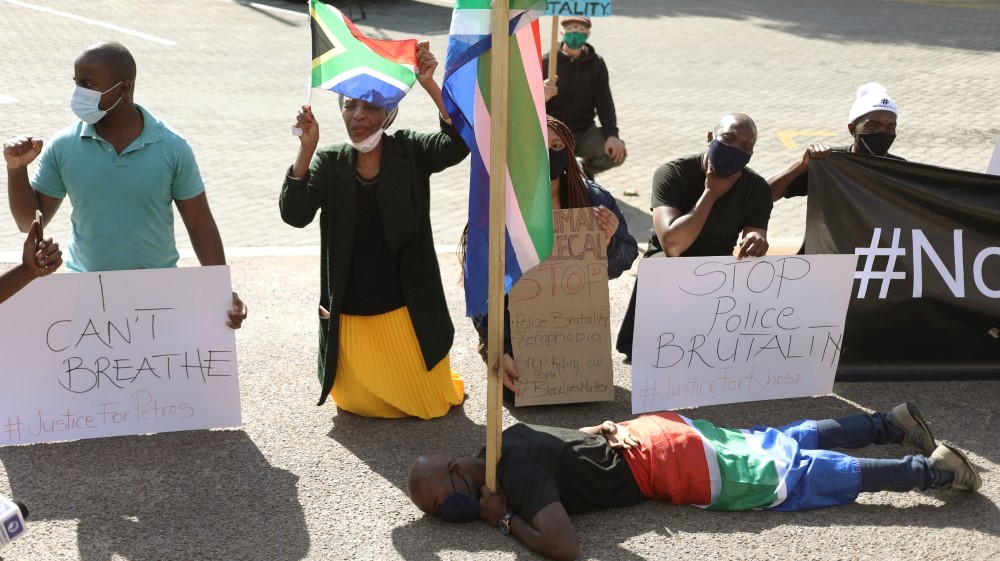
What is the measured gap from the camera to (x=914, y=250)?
5.87 metres

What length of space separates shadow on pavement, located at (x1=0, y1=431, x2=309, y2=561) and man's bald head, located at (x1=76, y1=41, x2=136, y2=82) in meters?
1.77

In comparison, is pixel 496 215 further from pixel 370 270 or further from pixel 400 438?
pixel 400 438

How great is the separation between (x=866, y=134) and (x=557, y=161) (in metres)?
1.94

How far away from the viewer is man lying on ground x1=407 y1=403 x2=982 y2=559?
4414 millimetres

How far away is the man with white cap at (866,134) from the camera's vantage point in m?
6.09

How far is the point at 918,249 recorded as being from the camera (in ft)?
19.2

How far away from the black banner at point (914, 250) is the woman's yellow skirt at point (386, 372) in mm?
2222

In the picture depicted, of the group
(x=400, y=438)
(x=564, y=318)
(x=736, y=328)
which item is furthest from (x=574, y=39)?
(x=400, y=438)

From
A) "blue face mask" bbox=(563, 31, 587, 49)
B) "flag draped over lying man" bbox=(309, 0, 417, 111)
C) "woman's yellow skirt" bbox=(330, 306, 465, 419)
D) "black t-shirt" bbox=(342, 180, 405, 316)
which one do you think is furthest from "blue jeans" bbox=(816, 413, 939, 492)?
"blue face mask" bbox=(563, 31, 587, 49)

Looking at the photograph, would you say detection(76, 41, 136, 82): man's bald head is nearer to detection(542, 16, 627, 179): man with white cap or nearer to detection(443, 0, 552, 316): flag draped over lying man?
detection(443, 0, 552, 316): flag draped over lying man

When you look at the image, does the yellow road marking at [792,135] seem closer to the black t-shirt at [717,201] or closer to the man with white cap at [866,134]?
the man with white cap at [866,134]

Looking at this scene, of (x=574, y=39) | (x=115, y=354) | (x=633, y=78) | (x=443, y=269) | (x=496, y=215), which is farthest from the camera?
(x=633, y=78)

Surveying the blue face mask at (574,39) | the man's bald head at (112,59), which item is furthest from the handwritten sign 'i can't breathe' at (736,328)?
the blue face mask at (574,39)

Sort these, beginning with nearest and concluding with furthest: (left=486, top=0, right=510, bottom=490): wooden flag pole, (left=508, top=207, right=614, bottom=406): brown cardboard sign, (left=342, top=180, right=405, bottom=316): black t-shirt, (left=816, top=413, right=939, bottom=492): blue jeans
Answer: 1. (left=486, top=0, right=510, bottom=490): wooden flag pole
2. (left=816, top=413, right=939, bottom=492): blue jeans
3. (left=342, top=180, right=405, bottom=316): black t-shirt
4. (left=508, top=207, right=614, bottom=406): brown cardboard sign
